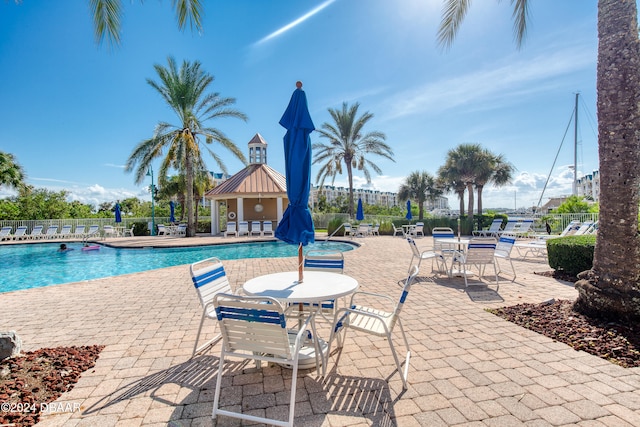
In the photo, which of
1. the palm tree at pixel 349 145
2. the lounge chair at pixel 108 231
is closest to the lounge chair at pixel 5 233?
the lounge chair at pixel 108 231

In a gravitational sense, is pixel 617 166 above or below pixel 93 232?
above

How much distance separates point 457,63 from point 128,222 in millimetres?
22236

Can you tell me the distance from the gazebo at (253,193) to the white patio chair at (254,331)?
690 inches

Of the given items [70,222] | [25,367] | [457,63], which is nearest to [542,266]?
[457,63]

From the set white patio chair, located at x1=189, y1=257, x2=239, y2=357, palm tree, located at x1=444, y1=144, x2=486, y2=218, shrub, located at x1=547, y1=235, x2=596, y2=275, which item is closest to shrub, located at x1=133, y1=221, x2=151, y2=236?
white patio chair, located at x1=189, y1=257, x2=239, y2=357

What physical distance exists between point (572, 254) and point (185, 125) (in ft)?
60.3

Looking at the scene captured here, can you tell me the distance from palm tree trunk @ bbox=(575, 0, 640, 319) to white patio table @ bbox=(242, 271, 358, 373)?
121 inches

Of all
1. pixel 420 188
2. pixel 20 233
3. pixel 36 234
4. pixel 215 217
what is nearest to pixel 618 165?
pixel 215 217

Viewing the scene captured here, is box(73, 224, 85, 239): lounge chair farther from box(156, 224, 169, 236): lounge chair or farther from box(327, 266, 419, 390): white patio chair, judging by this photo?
box(327, 266, 419, 390): white patio chair

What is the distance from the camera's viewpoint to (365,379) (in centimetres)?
256

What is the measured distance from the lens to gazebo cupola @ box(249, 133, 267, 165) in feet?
73.1

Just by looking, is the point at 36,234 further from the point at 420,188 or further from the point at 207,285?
the point at 420,188

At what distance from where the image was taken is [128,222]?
21453 millimetres

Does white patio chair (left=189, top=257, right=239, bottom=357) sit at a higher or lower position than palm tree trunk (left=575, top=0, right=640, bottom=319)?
lower
